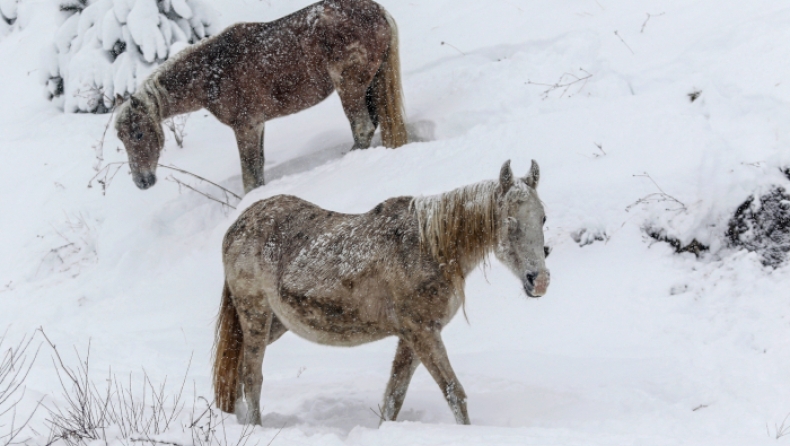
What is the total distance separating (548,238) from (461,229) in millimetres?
2616

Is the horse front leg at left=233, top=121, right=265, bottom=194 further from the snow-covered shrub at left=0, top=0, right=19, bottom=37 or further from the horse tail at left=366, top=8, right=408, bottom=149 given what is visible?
the snow-covered shrub at left=0, top=0, right=19, bottom=37

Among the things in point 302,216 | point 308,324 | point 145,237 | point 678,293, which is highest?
point 302,216

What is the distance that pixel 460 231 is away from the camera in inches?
174

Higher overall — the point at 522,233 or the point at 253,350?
the point at 522,233

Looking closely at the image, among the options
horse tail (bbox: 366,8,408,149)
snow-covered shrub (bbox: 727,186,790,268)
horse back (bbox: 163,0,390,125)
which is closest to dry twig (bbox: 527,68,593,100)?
horse tail (bbox: 366,8,408,149)

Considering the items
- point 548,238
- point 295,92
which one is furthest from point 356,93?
point 548,238

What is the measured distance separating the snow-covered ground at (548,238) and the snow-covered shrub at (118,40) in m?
1.32

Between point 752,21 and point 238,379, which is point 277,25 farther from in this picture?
point 752,21

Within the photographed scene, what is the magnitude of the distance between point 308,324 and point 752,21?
256 inches

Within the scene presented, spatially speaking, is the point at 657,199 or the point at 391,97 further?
the point at 391,97

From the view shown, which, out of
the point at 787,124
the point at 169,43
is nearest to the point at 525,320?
the point at 787,124

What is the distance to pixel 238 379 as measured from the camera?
5.29 metres

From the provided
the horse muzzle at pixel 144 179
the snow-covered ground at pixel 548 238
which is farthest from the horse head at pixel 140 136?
the snow-covered ground at pixel 548 238

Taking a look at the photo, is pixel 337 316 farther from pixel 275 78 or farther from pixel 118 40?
pixel 118 40
